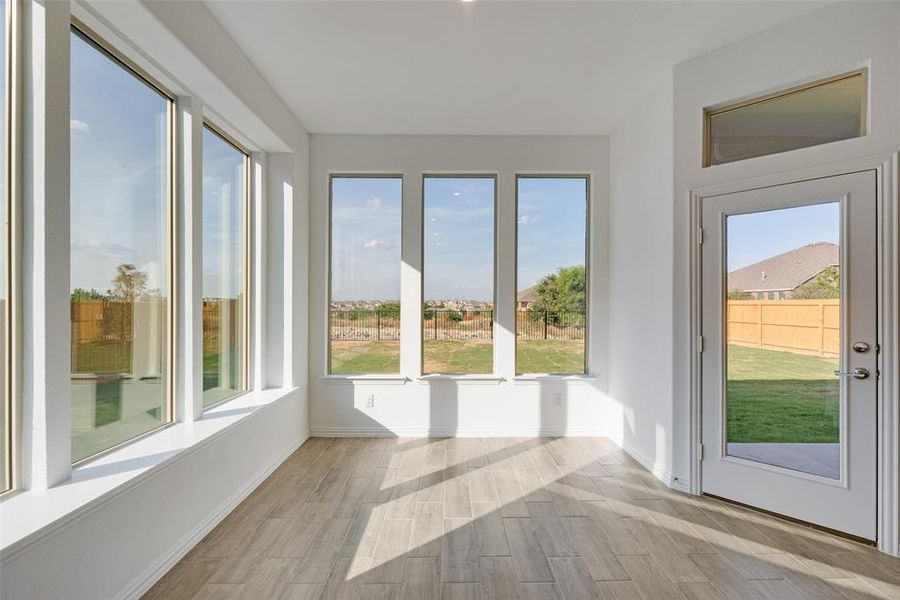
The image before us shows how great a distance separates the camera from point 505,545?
260 cm

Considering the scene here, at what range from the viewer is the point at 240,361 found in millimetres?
3852

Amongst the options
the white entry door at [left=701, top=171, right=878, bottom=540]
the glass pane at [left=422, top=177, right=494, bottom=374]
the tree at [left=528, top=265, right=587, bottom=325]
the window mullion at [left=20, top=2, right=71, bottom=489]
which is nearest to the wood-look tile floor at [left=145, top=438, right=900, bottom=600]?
the white entry door at [left=701, top=171, right=878, bottom=540]

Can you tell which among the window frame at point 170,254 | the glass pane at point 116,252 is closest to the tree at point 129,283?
the glass pane at point 116,252

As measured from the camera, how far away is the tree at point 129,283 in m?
2.40

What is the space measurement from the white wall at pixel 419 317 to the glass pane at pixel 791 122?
5.01 ft

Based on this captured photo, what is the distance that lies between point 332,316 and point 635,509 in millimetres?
3277

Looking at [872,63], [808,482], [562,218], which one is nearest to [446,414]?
[562,218]

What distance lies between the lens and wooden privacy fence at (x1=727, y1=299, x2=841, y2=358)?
2.79 m

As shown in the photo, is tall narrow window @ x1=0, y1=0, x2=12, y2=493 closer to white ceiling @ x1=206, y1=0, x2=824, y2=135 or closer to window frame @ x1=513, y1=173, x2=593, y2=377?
white ceiling @ x1=206, y1=0, x2=824, y2=135

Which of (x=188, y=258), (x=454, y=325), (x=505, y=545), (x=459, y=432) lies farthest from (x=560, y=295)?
(x=188, y=258)

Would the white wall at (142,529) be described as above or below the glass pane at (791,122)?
below

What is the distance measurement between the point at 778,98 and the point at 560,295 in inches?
95.8

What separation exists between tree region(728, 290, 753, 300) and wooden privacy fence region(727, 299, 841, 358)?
22mm

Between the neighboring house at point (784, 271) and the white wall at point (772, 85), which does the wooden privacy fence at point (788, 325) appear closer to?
the neighboring house at point (784, 271)
